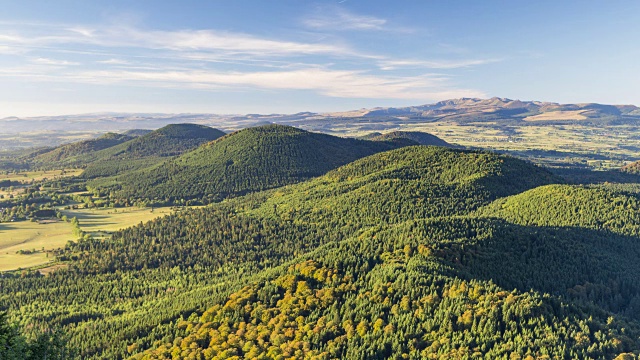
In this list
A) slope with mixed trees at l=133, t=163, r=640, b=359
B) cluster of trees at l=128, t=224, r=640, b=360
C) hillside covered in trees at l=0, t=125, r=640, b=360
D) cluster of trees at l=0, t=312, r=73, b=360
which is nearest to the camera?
cluster of trees at l=0, t=312, r=73, b=360

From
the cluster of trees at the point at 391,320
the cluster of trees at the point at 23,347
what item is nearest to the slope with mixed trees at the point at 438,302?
the cluster of trees at the point at 391,320

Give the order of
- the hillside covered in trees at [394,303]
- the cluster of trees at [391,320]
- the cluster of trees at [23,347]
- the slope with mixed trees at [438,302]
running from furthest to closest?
the hillside covered in trees at [394,303] < the slope with mixed trees at [438,302] < the cluster of trees at [391,320] < the cluster of trees at [23,347]

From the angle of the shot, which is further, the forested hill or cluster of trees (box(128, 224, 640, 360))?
the forested hill

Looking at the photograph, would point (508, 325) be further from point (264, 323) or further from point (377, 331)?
point (264, 323)

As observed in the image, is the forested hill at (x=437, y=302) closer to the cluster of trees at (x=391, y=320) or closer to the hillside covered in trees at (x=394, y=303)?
the cluster of trees at (x=391, y=320)

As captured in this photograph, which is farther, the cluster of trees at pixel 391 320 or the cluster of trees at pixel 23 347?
the cluster of trees at pixel 391 320

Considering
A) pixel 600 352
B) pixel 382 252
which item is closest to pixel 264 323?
pixel 382 252

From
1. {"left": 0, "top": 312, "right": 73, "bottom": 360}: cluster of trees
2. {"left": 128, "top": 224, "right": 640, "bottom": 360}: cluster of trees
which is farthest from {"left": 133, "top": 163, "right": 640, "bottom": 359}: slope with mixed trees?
{"left": 0, "top": 312, "right": 73, "bottom": 360}: cluster of trees

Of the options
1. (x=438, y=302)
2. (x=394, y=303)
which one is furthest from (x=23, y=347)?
(x=438, y=302)

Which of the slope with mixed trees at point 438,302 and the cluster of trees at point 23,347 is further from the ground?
Answer: the cluster of trees at point 23,347

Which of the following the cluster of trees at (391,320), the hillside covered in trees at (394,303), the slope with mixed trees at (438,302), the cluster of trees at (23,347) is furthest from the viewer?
the hillside covered in trees at (394,303)

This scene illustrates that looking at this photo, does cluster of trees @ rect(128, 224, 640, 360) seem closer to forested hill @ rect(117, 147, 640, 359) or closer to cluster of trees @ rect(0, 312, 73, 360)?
forested hill @ rect(117, 147, 640, 359)

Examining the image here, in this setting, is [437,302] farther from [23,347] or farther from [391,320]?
[23,347]
